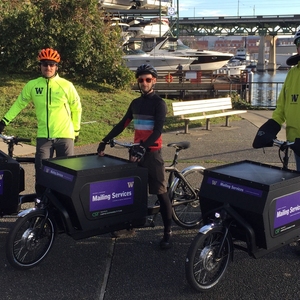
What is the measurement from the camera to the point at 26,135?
986cm

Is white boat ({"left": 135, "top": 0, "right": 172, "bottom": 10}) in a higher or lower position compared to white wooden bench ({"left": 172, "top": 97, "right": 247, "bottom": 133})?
higher

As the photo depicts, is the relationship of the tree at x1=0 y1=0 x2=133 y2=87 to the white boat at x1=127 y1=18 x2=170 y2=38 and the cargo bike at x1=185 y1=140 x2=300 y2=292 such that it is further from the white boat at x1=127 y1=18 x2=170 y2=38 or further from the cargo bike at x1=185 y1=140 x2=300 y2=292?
the white boat at x1=127 y1=18 x2=170 y2=38

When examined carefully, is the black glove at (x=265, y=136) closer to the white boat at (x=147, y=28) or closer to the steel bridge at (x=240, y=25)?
the white boat at (x=147, y=28)

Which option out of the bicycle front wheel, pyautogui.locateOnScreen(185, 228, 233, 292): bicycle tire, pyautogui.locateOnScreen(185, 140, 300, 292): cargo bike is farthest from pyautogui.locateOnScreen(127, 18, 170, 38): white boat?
pyautogui.locateOnScreen(185, 228, 233, 292): bicycle tire

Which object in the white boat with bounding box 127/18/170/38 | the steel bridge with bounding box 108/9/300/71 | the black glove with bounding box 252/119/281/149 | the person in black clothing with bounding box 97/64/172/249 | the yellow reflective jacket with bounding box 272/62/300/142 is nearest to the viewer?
the black glove with bounding box 252/119/281/149

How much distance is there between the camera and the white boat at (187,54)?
30547 mm

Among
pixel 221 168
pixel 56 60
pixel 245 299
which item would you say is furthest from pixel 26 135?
pixel 245 299

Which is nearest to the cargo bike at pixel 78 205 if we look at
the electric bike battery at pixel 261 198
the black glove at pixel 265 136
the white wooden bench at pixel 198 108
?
the electric bike battery at pixel 261 198

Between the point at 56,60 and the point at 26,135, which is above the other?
the point at 56,60

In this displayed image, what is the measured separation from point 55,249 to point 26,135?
229 inches

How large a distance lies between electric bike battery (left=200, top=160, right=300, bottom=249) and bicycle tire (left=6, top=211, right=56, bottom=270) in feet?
4.50

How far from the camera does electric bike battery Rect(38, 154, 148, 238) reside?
12.6ft

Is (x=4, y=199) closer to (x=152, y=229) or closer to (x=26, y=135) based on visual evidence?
(x=152, y=229)

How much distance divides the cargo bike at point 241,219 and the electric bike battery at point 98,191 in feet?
2.30
